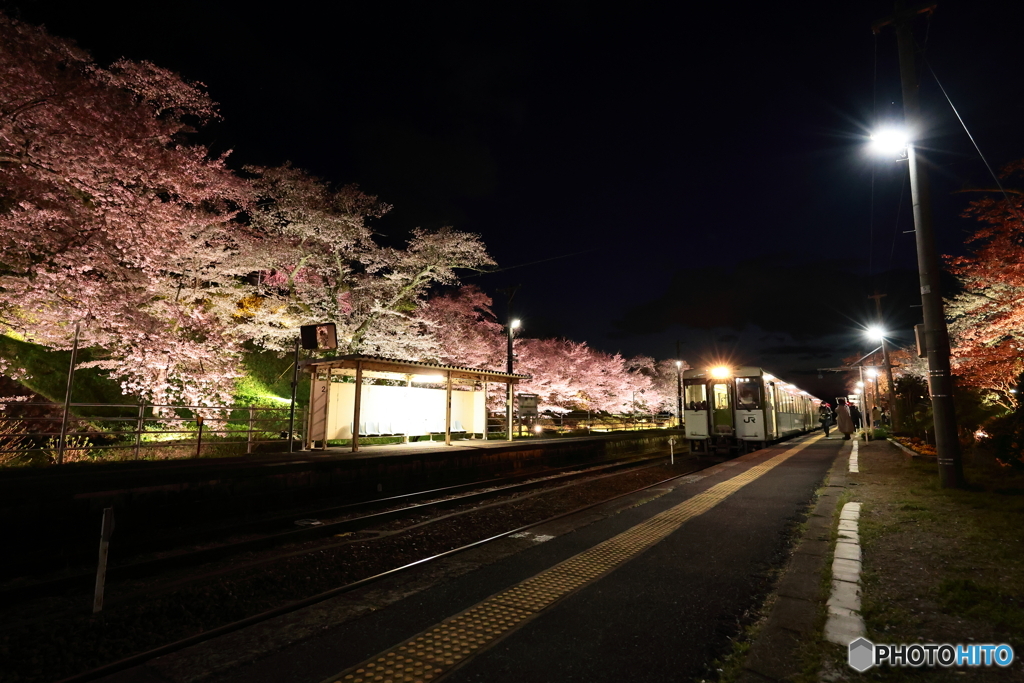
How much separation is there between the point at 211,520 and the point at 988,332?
2084 centimetres

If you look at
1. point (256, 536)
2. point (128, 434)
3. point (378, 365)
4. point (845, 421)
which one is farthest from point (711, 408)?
point (128, 434)

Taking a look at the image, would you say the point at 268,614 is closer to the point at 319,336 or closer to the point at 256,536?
the point at 256,536

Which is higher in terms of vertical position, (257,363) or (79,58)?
(79,58)

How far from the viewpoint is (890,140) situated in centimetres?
921

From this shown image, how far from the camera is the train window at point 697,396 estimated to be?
19766mm

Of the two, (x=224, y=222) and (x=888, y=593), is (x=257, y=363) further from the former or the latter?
(x=888, y=593)

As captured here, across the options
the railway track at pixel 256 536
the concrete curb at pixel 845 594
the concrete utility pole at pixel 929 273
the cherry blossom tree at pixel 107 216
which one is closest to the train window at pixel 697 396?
the railway track at pixel 256 536

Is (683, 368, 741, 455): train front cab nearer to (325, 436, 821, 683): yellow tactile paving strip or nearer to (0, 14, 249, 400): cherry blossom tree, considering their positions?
(325, 436, 821, 683): yellow tactile paving strip

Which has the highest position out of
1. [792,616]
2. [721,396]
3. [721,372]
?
[721,372]

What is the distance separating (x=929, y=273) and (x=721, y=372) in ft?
35.5

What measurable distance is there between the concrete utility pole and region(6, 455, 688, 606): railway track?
781cm

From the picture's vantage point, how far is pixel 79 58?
10.9 metres

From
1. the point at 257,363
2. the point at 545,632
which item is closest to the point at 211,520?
the point at 545,632

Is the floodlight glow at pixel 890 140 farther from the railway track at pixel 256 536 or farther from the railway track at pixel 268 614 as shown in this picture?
the railway track at pixel 256 536
